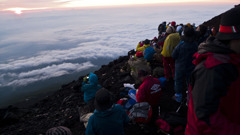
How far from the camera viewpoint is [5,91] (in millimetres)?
54469

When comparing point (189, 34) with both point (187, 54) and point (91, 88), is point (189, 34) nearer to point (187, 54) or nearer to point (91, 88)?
point (187, 54)

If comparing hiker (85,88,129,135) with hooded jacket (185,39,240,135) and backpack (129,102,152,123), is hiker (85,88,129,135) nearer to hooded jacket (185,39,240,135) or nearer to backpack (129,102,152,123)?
hooded jacket (185,39,240,135)

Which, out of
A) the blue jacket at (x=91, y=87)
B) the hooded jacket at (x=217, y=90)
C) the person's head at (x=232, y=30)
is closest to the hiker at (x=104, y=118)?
the hooded jacket at (x=217, y=90)

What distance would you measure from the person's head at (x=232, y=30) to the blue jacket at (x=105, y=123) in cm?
191

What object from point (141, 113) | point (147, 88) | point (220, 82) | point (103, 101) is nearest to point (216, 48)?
point (220, 82)

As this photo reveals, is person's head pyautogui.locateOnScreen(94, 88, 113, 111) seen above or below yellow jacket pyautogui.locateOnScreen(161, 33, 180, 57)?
below

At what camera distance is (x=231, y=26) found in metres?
1.53

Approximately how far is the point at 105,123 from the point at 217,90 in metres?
1.77

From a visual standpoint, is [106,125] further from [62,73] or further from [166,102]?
[62,73]

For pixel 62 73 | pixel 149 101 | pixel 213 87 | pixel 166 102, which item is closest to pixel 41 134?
pixel 149 101

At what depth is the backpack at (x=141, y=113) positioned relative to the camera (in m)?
4.04

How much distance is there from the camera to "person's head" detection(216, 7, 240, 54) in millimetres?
1497

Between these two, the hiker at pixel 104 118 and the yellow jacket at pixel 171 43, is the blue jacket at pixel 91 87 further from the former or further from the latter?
the yellow jacket at pixel 171 43

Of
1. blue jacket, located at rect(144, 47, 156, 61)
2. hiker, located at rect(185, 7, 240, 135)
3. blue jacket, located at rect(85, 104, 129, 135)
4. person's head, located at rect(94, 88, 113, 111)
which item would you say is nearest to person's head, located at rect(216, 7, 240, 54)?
hiker, located at rect(185, 7, 240, 135)
